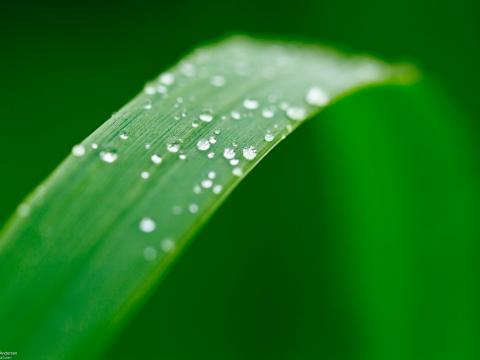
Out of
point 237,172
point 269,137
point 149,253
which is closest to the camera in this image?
point 149,253

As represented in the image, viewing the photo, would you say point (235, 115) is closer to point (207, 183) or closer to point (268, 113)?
point (268, 113)

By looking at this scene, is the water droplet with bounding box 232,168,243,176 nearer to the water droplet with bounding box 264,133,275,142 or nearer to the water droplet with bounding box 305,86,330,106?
the water droplet with bounding box 264,133,275,142

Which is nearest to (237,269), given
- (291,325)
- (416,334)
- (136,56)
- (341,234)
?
(291,325)

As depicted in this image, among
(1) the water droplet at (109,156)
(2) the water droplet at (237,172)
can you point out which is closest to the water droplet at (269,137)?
(2) the water droplet at (237,172)

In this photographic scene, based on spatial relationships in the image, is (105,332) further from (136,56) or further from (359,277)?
(136,56)

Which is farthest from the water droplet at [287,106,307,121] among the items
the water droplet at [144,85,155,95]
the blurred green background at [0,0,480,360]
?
the blurred green background at [0,0,480,360]

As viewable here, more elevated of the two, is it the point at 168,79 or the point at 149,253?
the point at 168,79

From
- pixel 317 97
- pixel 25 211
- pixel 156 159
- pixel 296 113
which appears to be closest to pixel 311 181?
pixel 317 97

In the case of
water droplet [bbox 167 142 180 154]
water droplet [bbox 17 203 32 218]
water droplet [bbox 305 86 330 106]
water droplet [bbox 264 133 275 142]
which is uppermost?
water droplet [bbox 305 86 330 106]
